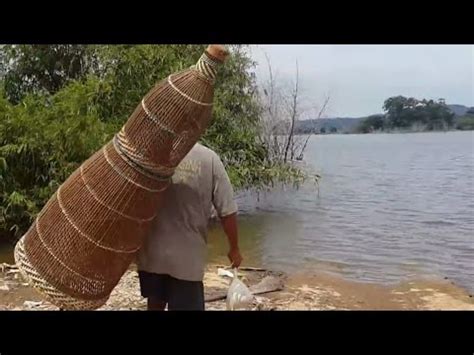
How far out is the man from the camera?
2.11 m

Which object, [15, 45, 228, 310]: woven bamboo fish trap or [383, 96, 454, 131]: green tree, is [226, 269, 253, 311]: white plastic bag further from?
[383, 96, 454, 131]: green tree

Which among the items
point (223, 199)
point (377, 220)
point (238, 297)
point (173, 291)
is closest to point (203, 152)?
point (223, 199)

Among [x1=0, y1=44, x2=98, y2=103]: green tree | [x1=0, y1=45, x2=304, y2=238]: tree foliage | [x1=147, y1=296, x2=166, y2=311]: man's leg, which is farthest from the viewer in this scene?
[x1=0, y1=45, x2=304, y2=238]: tree foliage

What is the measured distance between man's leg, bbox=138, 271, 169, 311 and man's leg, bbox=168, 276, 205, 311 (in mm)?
21

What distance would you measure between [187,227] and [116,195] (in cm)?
29

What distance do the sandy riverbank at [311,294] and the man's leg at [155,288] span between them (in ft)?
4.41

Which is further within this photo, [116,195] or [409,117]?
[409,117]

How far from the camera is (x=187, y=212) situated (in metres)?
2.13

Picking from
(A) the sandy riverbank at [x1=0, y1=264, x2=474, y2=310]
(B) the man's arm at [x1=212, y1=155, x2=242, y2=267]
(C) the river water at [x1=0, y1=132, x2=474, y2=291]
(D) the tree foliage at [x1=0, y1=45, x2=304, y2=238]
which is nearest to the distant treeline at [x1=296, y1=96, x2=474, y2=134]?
(C) the river water at [x1=0, y1=132, x2=474, y2=291]

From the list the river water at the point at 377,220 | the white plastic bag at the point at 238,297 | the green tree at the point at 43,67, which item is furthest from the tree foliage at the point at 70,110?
the white plastic bag at the point at 238,297

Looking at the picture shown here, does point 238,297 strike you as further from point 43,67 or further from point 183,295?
point 43,67
